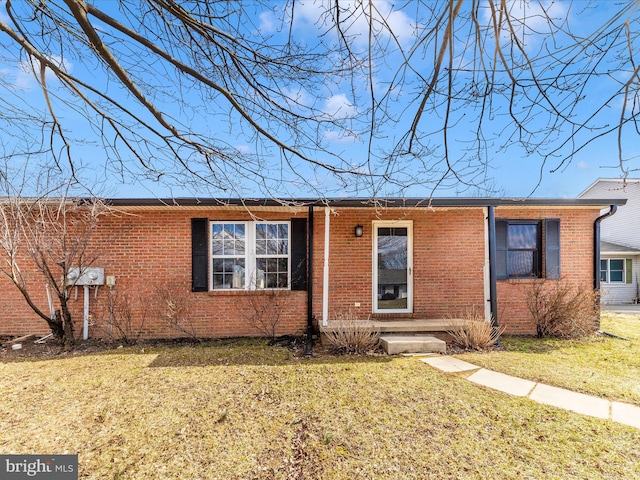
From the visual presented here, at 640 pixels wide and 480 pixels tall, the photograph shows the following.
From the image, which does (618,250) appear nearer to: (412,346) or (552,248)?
(552,248)

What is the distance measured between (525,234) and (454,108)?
5.95 m

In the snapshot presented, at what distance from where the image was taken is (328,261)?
21.6 ft

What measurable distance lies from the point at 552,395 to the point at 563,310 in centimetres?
353

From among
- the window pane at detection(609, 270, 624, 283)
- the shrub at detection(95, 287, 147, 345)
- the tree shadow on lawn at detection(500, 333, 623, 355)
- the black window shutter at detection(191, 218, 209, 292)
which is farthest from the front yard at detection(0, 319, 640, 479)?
the window pane at detection(609, 270, 624, 283)

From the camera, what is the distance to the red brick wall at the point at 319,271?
645cm

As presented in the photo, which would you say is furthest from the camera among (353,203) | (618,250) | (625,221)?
(625,221)

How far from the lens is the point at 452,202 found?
6172 mm

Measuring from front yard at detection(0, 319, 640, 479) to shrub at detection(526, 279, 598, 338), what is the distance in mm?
1477

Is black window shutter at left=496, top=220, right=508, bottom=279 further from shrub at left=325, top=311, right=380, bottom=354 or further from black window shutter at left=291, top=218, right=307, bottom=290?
black window shutter at left=291, top=218, right=307, bottom=290

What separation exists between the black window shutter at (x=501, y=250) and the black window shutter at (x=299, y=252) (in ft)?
14.5

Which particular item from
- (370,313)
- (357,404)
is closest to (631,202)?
(370,313)

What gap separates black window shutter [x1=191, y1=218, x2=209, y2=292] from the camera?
655cm

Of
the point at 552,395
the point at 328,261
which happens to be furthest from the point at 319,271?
the point at 552,395

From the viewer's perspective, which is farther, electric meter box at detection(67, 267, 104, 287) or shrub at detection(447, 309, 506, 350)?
electric meter box at detection(67, 267, 104, 287)
